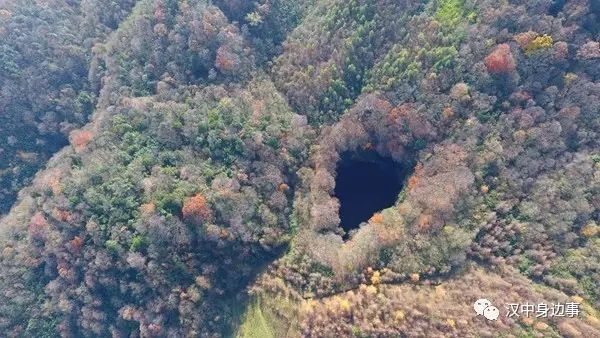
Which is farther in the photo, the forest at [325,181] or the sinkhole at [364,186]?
the sinkhole at [364,186]

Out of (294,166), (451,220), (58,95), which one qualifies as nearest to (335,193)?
(294,166)

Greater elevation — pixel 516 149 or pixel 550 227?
pixel 516 149

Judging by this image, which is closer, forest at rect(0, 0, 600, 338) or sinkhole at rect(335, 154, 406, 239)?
forest at rect(0, 0, 600, 338)

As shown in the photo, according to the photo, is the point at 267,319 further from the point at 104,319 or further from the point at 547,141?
the point at 547,141

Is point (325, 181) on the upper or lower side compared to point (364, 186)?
upper
